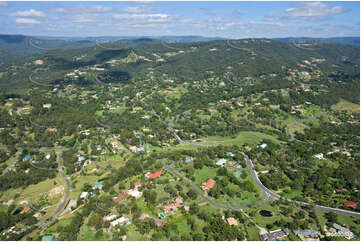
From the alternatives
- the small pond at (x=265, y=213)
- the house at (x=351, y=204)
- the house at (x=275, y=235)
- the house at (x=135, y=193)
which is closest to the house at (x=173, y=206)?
the house at (x=135, y=193)

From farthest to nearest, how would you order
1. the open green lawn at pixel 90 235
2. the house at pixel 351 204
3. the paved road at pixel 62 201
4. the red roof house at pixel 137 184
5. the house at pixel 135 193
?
1. the red roof house at pixel 137 184
2. the house at pixel 135 193
3. the house at pixel 351 204
4. the paved road at pixel 62 201
5. the open green lawn at pixel 90 235

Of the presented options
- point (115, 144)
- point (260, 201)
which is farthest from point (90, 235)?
point (115, 144)

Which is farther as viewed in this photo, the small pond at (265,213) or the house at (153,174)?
the house at (153,174)

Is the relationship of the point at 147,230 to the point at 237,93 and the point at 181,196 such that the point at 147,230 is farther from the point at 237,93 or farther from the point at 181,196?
the point at 237,93

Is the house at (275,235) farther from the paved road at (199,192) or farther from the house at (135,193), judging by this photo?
the house at (135,193)

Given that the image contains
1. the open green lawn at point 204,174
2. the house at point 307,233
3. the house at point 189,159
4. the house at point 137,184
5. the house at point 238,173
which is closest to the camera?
the house at point 307,233

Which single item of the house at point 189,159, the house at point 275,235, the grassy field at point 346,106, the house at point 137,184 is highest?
the grassy field at point 346,106

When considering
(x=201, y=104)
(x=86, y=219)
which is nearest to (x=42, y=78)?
A: (x=201, y=104)
